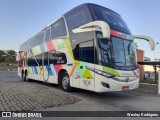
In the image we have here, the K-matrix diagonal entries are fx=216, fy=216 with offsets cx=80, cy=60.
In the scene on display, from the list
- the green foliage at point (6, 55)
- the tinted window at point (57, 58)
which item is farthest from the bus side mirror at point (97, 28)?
the green foliage at point (6, 55)

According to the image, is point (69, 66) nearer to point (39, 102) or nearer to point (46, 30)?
point (39, 102)

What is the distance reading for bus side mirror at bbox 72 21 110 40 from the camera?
8.00m

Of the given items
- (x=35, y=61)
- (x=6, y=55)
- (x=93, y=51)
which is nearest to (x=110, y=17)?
(x=93, y=51)

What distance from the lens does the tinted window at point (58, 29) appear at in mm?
11734

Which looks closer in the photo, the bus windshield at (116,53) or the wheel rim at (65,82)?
the bus windshield at (116,53)

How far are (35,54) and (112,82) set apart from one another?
949 centimetres

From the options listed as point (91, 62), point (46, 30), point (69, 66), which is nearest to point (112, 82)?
point (91, 62)

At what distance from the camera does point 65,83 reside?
11523mm

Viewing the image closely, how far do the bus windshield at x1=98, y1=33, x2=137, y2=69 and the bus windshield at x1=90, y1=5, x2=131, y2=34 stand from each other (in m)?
0.65

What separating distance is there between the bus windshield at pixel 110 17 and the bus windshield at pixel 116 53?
65 centimetres

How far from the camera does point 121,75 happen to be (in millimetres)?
9023

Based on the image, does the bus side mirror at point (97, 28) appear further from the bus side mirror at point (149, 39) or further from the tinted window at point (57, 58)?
the bus side mirror at point (149, 39)

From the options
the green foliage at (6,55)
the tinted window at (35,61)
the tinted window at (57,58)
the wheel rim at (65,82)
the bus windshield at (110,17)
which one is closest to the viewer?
the bus windshield at (110,17)

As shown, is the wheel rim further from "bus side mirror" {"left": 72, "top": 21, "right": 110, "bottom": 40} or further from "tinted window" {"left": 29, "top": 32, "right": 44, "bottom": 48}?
"tinted window" {"left": 29, "top": 32, "right": 44, "bottom": 48}
